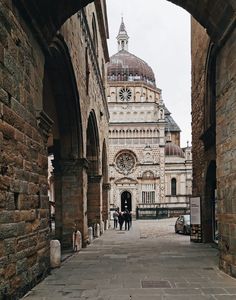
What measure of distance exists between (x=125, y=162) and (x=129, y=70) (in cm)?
1519

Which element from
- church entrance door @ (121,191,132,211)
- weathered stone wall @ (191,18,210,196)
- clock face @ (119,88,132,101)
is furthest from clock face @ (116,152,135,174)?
weathered stone wall @ (191,18,210,196)

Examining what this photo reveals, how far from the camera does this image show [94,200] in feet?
67.5

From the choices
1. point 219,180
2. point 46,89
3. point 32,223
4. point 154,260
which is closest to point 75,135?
point 46,89

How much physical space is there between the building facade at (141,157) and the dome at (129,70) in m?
1.70

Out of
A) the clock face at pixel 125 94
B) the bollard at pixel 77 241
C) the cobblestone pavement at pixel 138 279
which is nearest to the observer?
the cobblestone pavement at pixel 138 279

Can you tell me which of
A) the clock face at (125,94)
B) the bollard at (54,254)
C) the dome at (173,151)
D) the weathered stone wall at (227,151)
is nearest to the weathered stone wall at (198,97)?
the weathered stone wall at (227,151)

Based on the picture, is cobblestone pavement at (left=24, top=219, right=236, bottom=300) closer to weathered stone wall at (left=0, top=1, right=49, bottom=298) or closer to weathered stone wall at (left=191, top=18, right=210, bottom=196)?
weathered stone wall at (left=0, top=1, right=49, bottom=298)

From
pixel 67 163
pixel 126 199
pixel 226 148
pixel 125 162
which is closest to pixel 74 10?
pixel 226 148

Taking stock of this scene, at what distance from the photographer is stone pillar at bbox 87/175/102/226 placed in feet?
67.4

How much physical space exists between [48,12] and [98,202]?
44.9 feet

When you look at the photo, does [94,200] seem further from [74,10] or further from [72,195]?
[74,10]

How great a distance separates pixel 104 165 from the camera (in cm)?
2838

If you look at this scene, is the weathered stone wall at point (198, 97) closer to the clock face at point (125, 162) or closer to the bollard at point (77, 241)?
the bollard at point (77, 241)

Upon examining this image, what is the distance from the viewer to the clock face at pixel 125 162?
55500 mm
